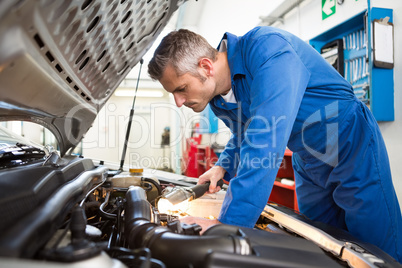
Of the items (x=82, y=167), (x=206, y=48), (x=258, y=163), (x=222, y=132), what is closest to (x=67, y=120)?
(x=82, y=167)

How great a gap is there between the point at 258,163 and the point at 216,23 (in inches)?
190

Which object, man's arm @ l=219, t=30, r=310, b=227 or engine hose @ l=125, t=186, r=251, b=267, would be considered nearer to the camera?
engine hose @ l=125, t=186, r=251, b=267

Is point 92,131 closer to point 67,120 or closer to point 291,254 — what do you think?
point 67,120

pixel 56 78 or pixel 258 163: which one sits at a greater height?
pixel 56 78

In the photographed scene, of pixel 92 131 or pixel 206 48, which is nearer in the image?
pixel 206 48

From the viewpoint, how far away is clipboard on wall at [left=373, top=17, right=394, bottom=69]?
1.65 m

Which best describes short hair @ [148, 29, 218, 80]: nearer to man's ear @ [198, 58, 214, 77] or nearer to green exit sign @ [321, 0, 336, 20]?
man's ear @ [198, 58, 214, 77]

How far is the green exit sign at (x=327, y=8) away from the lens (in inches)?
87.2

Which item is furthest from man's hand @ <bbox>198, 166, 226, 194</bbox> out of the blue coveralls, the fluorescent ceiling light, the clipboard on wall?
the fluorescent ceiling light

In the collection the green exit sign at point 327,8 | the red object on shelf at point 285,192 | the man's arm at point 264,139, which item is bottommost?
the red object on shelf at point 285,192

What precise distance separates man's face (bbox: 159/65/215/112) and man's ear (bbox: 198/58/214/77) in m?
0.03

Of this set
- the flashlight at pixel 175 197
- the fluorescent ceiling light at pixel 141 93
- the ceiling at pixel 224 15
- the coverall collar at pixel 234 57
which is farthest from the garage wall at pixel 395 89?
the fluorescent ceiling light at pixel 141 93

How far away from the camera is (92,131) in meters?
8.09

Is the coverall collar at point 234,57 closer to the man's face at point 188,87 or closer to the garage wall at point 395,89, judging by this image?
the man's face at point 188,87
